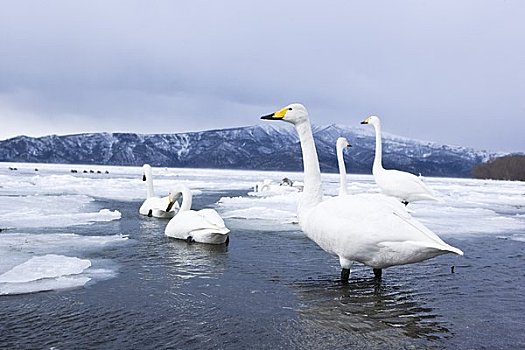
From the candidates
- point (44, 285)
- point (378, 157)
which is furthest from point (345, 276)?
point (378, 157)

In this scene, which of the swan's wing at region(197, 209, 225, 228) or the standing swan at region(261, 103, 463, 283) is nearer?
the standing swan at region(261, 103, 463, 283)

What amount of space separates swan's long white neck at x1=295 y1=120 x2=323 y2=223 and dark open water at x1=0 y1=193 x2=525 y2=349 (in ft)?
3.20

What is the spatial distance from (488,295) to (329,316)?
218 centimetres

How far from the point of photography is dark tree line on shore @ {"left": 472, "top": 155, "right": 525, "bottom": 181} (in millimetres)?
85062

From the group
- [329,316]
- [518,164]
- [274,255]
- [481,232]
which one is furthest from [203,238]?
[518,164]

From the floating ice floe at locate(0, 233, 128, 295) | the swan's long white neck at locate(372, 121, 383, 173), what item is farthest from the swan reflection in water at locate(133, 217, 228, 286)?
the swan's long white neck at locate(372, 121, 383, 173)

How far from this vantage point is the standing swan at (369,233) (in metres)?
5.55

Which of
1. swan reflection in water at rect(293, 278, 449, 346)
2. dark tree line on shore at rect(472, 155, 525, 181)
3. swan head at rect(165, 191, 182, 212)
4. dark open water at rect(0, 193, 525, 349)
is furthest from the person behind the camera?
dark tree line on shore at rect(472, 155, 525, 181)

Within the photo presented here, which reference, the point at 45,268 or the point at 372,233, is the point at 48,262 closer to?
the point at 45,268

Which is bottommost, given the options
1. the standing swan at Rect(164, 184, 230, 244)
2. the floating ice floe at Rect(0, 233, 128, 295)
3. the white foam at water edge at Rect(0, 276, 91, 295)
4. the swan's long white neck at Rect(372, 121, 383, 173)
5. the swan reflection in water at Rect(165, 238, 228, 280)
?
the swan reflection in water at Rect(165, 238, 228, 280)

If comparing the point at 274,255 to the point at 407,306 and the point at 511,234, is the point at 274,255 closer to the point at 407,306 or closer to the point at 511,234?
the point at 407,306

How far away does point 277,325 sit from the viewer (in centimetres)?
471

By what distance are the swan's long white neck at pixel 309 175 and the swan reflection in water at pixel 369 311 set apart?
3.40 ft

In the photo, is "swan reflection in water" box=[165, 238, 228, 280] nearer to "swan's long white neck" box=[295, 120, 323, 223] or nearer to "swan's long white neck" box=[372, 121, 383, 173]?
"swan's long white neck" box=[295, 120, 323, 223]
